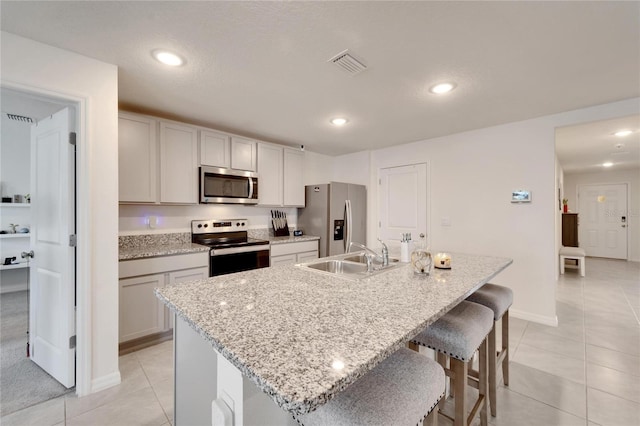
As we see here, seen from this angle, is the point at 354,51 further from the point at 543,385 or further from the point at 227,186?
the point at 543,385

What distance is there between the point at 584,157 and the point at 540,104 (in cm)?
372

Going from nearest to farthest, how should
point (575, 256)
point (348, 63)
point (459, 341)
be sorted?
1. point (459, 341)
2. point (348, 63)
3. point (575, 256)

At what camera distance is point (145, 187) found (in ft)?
8.59

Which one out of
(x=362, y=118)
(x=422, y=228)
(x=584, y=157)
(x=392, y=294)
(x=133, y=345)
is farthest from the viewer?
(x=584, y=157)

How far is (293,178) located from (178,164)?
163 centimetres

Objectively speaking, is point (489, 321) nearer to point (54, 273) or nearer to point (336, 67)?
point (336, 67)

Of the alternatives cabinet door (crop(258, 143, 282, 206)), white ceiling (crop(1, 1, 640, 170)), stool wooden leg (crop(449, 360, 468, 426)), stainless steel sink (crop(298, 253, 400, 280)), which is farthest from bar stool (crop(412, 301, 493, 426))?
cabinet door (crop(258, 143, 282, 206))

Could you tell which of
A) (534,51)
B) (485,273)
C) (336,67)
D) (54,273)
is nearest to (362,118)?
(336,67)

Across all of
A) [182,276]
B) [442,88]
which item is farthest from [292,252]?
[442,88]

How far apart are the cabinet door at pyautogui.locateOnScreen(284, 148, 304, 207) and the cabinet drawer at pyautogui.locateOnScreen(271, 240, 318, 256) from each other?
65cm

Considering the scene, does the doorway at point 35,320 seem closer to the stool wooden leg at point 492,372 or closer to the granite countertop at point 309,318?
the granite countertop at point 309,318

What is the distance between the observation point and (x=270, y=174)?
372cm

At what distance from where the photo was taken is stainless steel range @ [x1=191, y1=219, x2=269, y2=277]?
9.35 ft

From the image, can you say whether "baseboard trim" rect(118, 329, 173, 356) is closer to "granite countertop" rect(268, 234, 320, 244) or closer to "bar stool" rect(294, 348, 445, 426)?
"granite countertop" rect(268, 234, 320, 244)
